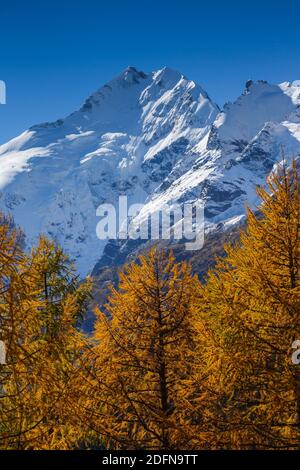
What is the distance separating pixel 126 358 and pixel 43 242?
5.89m

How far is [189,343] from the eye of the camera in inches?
482

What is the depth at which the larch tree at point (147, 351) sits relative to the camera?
35.9ft

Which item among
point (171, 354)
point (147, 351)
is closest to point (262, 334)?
point (171, 354)

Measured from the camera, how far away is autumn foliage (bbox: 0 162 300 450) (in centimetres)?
826

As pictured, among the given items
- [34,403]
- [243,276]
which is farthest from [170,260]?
[34,403]

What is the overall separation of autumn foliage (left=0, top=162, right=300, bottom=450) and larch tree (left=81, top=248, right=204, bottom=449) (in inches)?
1.3

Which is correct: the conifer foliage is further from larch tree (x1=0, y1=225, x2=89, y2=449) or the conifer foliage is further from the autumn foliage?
larch tree (x1=0, y1=225, x2=89, y2=449)

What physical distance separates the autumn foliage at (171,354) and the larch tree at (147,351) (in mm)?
32

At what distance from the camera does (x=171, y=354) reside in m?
11.7
